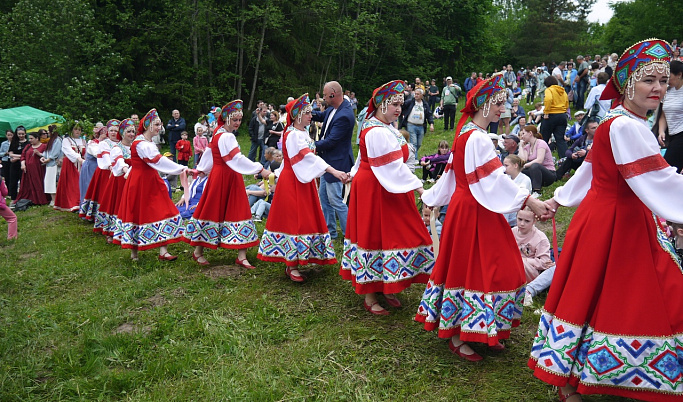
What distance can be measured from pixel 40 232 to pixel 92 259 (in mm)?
3050

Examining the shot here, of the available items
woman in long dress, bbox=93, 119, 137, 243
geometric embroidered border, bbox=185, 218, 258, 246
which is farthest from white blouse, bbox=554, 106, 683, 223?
woman in long dress, bbox=93, 119, 137, 243

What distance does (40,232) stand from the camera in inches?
377

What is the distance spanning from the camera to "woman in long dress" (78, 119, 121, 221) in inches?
324

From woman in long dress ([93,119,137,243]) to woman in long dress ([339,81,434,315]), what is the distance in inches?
167

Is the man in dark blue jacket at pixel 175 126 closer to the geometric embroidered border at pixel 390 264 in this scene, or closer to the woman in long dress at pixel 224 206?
the woman in long dress at pixel 224 206

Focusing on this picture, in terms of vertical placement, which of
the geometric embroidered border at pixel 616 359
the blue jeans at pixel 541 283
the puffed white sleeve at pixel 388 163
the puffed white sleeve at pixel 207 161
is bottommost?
the blue jeans at pixel 541 283

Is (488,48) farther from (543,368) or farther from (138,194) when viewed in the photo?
(543,368)

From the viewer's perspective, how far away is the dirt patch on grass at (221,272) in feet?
21.1

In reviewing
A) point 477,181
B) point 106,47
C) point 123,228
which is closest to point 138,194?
point 123,228

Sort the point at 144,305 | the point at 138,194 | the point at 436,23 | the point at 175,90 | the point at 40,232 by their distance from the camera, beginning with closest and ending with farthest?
the point at 144,305
the point at 138,194
the point at 40,232
the point at 175,90
the point at 436,23

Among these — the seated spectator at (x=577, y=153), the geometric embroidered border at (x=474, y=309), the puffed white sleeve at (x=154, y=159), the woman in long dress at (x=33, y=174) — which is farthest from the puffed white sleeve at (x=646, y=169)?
the woman in long dress at (x=33, y=174)

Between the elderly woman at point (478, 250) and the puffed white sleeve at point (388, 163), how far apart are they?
56 centimetres

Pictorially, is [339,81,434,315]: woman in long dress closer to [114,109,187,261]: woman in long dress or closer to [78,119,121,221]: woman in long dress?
[114,109,187,261]: woman in long dress

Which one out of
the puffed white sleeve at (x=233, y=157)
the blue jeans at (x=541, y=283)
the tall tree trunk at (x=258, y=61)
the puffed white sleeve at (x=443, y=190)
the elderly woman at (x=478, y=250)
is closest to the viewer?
the elderly woman at (x=478, y=250)
